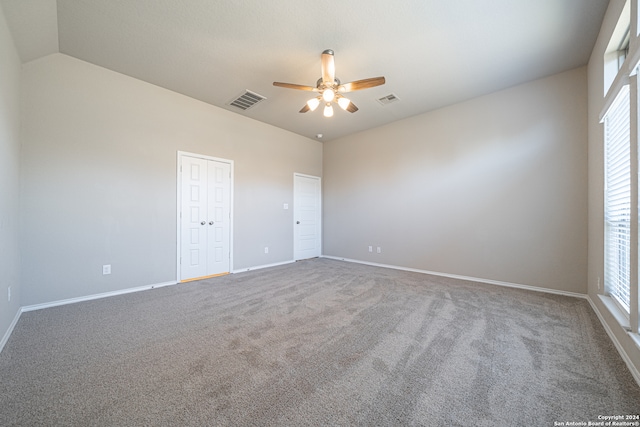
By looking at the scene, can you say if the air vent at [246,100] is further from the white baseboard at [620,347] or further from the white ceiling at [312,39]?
the white baseboard at [620,347]

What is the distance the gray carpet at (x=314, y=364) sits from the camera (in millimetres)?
1322

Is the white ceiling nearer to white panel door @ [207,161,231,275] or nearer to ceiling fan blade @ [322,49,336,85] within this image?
ceiling fan blade @ [322,49,336,85]

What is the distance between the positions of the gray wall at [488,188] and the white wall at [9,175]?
16.5 feet

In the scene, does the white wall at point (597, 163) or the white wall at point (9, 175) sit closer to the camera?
the white wall at point (9, 175)

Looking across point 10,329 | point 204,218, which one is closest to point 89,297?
point 10,329

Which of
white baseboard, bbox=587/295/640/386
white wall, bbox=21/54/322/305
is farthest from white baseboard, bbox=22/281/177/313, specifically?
white baseboard, bbox=587/295/640/386

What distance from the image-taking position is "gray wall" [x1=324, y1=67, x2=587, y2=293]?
3217 mm

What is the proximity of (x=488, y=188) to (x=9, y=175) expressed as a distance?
585 cm

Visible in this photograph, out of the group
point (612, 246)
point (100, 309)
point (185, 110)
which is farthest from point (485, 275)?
point (185, 110)

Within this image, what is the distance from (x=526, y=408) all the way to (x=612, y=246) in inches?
84.6

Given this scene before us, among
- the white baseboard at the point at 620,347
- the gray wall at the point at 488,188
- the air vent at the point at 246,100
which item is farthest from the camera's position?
the air vent at the point at 246,100

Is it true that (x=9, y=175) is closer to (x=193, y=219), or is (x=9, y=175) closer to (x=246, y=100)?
(x=193, y=219)

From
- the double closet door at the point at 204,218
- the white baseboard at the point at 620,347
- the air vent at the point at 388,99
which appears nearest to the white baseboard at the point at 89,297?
the double closet door at the point at 204,218

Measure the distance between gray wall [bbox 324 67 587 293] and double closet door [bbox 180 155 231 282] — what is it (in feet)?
9.45
